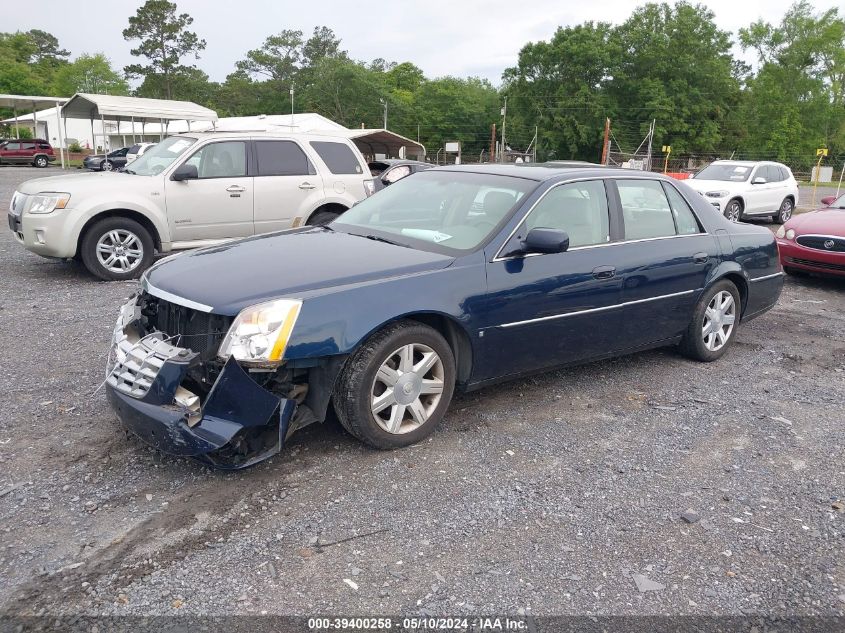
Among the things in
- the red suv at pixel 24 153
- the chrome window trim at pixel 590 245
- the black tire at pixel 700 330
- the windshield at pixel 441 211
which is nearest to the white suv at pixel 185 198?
the windshield at pixel 441 211

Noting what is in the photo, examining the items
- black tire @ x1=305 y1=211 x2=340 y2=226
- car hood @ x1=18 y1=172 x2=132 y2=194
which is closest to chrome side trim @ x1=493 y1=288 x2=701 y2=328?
black tire @ x1=305 y1=211 x2=340 y2=226

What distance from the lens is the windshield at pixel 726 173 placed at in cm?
1587

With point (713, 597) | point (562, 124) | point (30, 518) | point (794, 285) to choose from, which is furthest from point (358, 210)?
point (562, 124)

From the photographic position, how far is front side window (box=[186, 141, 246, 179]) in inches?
338

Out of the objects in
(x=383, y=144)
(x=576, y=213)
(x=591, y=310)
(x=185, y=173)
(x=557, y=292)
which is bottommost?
(x=591, y=310)

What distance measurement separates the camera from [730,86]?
197ft

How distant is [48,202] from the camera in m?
7.82

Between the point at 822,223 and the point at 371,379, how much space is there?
8.08 metres

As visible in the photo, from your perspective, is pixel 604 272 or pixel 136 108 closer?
pixel 604 272

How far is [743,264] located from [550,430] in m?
2.66

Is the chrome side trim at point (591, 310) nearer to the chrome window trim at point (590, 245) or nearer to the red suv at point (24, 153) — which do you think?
the chrome window trim at point (590, 245)

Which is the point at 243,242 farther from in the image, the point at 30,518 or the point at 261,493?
the point at 30,518

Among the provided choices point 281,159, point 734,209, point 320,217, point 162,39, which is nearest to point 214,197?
point 281,159

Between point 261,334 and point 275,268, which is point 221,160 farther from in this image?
point 261,334
